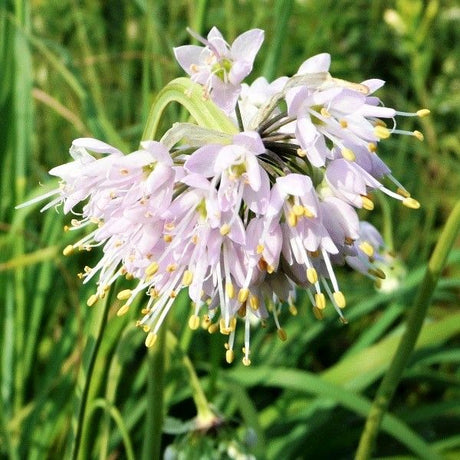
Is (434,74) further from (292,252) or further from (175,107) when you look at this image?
(292,252)

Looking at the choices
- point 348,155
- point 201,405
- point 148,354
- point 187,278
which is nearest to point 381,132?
point 348,155

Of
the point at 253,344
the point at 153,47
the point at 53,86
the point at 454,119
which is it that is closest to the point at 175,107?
the point at 153,47

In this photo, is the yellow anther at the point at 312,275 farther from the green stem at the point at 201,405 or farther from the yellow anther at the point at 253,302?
the green stem at the point at 201,405

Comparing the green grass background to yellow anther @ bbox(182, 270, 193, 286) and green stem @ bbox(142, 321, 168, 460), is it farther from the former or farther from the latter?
yellow anther @ bbox(182, 270, 193, 286)

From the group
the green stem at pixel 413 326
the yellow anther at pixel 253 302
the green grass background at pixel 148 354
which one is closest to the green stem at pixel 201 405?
the green grass background at pixel 148 354

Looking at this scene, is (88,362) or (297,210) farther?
(88,362)

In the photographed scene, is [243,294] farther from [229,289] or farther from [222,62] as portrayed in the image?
[222,62]
